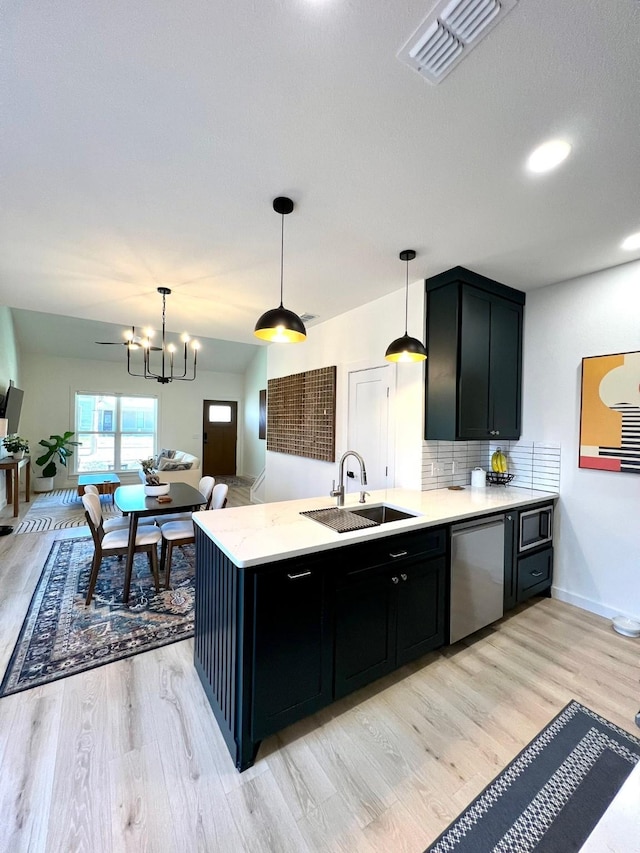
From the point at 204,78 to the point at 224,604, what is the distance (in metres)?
2.14

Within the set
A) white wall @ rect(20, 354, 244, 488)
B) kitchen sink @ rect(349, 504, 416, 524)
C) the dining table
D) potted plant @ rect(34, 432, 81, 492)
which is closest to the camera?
kitchen sink @ rect(349, 504, 416, 524)

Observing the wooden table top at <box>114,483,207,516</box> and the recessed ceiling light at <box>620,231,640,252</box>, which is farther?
the wooden table top at <box>114,483,207,516</box>

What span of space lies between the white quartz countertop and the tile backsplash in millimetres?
153

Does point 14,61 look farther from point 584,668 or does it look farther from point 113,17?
point 584,668

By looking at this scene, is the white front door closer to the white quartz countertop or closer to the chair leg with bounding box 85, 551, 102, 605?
the white quartz countertop

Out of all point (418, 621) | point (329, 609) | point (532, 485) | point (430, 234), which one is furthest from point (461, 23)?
point (532, 485)

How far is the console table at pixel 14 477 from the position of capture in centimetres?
506

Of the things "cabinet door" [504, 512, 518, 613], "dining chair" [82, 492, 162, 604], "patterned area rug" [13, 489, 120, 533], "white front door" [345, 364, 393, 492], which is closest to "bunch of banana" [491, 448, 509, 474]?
"cabinet door" [504, 512, 518, 613]

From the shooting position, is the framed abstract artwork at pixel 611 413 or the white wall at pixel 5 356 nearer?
the framed abstract artwork at pixel 611 413

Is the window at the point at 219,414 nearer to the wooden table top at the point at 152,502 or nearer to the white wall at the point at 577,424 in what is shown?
the wooden table top at the point at 152,502

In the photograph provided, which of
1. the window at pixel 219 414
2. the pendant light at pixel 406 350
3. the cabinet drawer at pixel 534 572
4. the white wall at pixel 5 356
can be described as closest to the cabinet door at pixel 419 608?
the cabinet drawer at pixel 534 572

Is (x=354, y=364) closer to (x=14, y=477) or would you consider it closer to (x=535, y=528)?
(x=535, y=528)

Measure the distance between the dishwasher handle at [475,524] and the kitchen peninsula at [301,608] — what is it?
5 centimetres

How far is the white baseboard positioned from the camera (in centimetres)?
264
